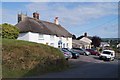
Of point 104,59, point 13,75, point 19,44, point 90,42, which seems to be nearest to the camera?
point 13,75

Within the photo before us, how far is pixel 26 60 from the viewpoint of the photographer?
20859mm

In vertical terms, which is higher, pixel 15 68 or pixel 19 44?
pixel 19 44

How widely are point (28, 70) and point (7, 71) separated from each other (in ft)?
6.93

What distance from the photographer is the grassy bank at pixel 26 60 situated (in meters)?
19.3

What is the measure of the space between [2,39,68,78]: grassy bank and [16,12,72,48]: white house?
2231 cm

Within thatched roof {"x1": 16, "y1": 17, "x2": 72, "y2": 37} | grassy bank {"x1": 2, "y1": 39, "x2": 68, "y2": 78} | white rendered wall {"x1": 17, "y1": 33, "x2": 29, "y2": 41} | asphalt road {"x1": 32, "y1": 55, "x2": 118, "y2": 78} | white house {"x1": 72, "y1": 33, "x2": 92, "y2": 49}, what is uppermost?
thatched roof {"x1": 16, "y1": 17, "x2": 72, "y2": 37}

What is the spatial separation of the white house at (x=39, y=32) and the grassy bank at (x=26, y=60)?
22311 millimetres

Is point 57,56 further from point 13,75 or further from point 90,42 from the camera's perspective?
point 90,42

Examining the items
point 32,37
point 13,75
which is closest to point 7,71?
point 13,75

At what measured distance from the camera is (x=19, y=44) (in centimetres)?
2189

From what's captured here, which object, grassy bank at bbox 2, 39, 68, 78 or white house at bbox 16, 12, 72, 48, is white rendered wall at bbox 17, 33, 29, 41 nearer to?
white house at bbox 16, 12, 72, 48

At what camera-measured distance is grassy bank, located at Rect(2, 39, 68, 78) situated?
19325mm

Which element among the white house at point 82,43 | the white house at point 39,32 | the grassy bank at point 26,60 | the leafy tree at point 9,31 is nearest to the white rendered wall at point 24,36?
the white house at point 39,32

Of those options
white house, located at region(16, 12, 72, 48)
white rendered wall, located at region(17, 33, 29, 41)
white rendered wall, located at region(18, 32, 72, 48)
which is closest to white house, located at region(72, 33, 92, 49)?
white house, located at region(16, 12, 72, 48)
